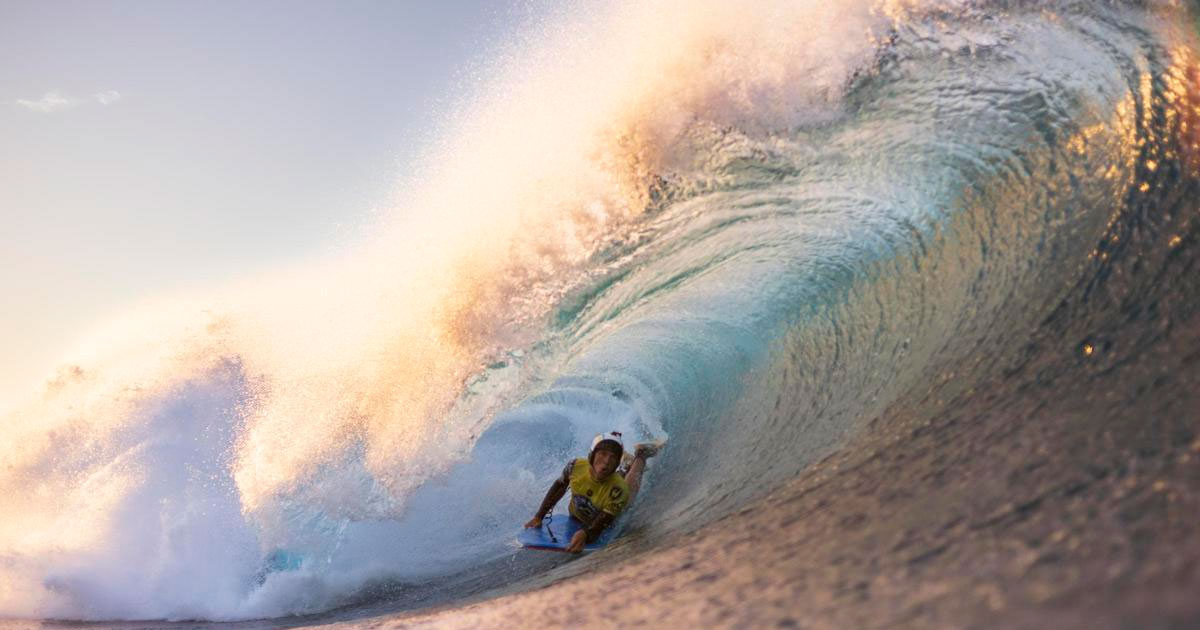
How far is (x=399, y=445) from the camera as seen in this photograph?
269 inches

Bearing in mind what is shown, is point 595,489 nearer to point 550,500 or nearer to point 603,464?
point 603,464

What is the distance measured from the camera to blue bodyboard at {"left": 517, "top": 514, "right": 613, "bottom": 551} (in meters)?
5.18

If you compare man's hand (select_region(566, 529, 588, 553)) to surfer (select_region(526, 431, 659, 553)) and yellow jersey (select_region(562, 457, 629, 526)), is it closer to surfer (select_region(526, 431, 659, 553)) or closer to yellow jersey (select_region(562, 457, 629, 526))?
surfer (select_region(526, 431, 659, 553))

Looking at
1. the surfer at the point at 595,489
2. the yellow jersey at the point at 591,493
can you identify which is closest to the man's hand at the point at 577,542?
the surfer at the point at 595,489

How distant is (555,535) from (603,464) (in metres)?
0.65

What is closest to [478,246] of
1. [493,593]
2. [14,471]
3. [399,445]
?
[399,445]

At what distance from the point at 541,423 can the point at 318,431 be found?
89.9 inches

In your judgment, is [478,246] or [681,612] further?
[478,246]

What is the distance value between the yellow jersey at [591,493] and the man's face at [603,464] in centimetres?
4

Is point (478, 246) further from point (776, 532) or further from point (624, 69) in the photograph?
point (776, 532)

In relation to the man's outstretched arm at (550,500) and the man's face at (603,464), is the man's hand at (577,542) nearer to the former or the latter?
the man's face at (603,464)

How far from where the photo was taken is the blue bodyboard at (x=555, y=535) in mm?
5184

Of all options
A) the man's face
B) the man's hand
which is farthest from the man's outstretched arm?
the man's hand

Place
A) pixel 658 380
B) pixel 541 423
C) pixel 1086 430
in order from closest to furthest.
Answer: pixel 1086 430 → pixel 658 380 → pixel 541 423
